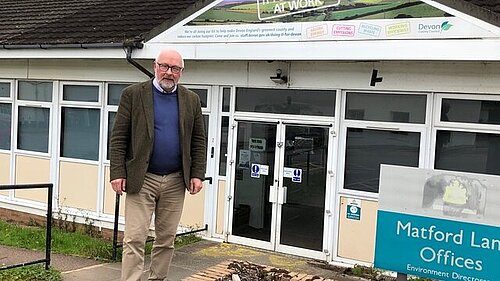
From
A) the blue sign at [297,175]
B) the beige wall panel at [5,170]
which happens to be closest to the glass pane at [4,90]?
the beige wall panel at [5,170]

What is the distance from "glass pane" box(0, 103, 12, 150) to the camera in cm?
1067

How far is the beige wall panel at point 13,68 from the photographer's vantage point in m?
10.2

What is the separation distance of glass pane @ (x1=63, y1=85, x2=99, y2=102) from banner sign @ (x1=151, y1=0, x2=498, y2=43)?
6.45ft

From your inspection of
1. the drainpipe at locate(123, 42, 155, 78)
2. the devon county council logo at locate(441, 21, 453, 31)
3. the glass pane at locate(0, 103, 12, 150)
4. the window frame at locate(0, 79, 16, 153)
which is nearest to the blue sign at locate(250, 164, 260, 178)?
the drainpipe at locate(123, 42, 155, 78)

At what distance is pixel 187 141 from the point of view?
455cm

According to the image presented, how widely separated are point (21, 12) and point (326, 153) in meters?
7.69

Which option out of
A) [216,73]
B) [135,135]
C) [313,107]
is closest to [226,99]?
[216,73]

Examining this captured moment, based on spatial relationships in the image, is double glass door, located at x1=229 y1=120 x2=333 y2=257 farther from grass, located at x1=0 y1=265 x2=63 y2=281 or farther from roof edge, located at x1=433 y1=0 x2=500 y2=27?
grass, located at x1=0 y1=265 x2=63 y2=281

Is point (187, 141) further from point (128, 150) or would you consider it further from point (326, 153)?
point (326, 153)

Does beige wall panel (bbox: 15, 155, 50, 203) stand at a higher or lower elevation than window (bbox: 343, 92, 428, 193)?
lower

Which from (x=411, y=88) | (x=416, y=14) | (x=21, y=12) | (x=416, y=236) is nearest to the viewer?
(x=416, y=236)

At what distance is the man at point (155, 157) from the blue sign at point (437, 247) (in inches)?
62.3

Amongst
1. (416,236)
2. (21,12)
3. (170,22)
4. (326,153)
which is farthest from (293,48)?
(21,12)

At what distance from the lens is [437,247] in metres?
4.36
